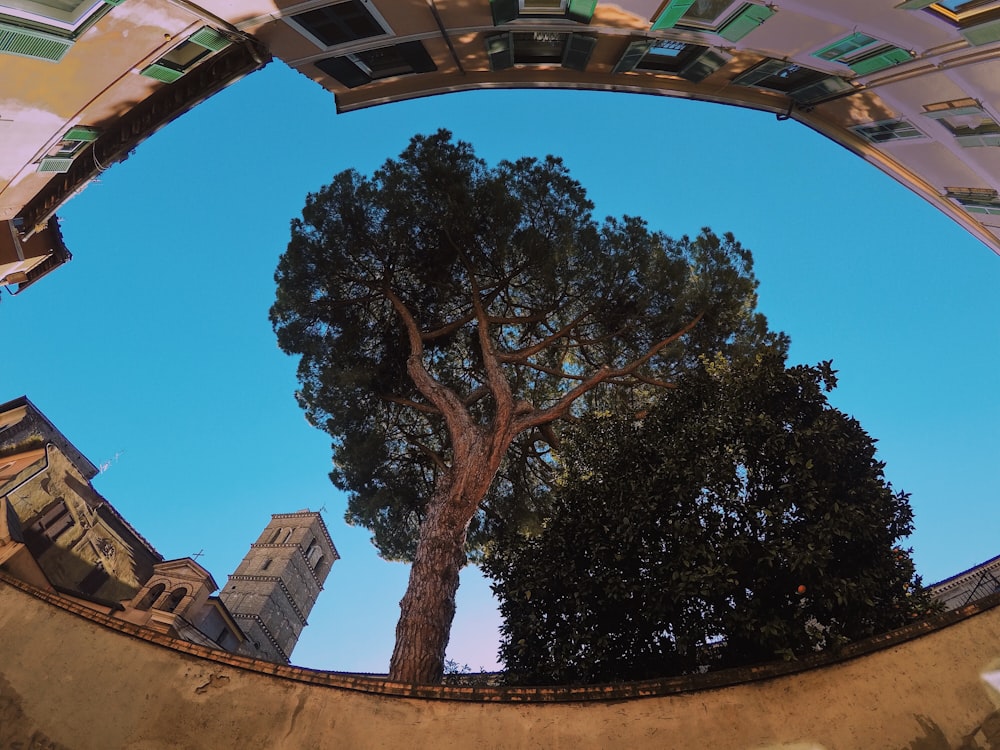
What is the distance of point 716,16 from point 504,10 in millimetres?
3767

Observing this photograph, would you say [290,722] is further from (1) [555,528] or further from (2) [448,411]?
(2) [448,411]

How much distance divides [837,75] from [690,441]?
825 cm

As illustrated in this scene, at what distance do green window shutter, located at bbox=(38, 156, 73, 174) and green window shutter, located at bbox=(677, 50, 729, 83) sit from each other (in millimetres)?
13040

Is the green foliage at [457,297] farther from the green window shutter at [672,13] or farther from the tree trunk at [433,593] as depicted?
the green window shutter at [672,13]

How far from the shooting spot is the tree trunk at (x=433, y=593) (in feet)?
24.2

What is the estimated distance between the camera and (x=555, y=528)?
24.3 ft

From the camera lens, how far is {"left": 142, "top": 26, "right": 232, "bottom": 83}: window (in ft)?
30.1

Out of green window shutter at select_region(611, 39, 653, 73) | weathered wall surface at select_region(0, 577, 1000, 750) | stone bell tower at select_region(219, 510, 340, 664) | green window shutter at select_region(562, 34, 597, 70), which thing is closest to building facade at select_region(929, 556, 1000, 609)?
weathered wall surface at select_region(0, 577, 1000, 750)

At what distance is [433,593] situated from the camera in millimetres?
8250

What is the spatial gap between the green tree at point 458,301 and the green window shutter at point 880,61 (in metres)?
4.81

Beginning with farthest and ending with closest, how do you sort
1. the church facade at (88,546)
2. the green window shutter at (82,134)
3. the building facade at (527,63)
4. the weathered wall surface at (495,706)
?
the church facade at (88,546), the green window shutter at (82,134), the building facade at (527,63), the weathered wall surface at (495,706)

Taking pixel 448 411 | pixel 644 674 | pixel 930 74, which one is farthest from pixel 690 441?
pixel 930 74

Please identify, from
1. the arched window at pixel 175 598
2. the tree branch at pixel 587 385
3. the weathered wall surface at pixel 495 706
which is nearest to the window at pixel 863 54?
the tree branch at pixel 587 385

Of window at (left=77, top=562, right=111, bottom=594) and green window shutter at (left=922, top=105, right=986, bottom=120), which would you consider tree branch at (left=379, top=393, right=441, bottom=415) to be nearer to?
green window shutter at (left=922, top=105, right=986, bottom=120)
